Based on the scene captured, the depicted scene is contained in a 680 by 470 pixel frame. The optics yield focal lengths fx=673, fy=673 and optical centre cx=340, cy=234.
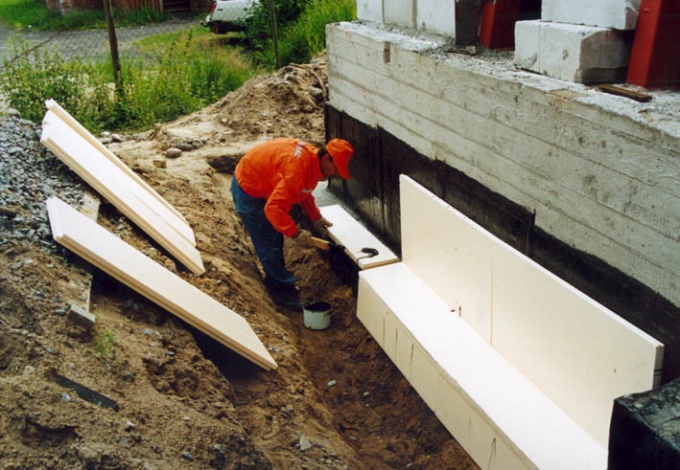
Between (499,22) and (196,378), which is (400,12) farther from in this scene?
(196,378)

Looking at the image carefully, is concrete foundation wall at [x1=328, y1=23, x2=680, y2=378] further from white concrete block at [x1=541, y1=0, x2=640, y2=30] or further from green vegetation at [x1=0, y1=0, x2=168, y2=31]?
green vegetation at [x1=0, y1=0, x2=168, y2=31]

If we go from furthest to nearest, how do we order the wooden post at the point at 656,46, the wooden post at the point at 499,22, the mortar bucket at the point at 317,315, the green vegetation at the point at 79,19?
the green vegetation at the point at 79,19 → the mortar bucket at the point at 317,315 → the wooden post at the point at 499,22 → the wooden post at the point at 656,46

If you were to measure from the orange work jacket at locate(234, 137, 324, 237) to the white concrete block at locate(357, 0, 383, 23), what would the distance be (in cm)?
159

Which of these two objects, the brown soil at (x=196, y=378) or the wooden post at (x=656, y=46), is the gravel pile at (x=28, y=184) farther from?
the wooden post at (x=656, y=46)

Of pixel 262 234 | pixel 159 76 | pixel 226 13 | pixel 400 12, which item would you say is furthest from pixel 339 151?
pixel 226 13

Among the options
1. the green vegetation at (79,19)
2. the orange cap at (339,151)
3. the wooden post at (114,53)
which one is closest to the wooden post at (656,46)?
the orange cap at (339,151)

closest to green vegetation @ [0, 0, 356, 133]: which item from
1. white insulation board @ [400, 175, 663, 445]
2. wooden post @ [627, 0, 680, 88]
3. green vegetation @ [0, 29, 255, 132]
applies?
green vegetation @ [0, 29, 255, 132]

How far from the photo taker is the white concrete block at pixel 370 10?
643 centimetres

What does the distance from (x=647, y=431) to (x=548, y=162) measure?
1.83 m

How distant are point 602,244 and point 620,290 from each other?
10.0 inches

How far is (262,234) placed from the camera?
632 cm

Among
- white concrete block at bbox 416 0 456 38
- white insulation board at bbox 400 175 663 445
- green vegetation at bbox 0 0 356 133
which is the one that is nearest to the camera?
white insulation board at bbox 400 175 663 445

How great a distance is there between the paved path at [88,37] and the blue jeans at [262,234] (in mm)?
11225

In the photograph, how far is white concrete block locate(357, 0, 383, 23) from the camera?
6434 mm
